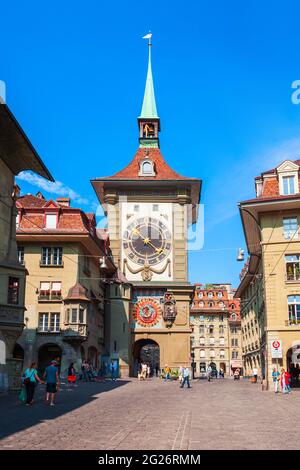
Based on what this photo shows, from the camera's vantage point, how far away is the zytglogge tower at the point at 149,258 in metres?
57.1

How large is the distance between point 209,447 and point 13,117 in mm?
18340

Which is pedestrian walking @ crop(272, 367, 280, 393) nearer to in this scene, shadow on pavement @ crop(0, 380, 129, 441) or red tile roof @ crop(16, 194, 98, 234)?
shadow on pavement @ crop(0, 380, 129, 441)

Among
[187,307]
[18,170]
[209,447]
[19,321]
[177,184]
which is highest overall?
[177,184]

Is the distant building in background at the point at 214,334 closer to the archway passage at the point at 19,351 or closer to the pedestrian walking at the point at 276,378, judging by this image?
the archway passage at the point at 19,351

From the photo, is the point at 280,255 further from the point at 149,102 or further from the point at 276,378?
the point at 149,102

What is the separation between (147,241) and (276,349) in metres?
27.7

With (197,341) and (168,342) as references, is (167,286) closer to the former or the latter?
(168,342)

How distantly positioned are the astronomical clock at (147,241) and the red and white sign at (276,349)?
2533 centimetres

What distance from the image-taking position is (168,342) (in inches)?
2277

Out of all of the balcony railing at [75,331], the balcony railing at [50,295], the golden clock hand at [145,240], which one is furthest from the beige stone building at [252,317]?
the balcony railing at [50,295]

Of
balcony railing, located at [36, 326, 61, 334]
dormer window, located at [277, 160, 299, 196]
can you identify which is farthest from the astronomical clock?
dormer window, located at [277, 160, 299, 196]

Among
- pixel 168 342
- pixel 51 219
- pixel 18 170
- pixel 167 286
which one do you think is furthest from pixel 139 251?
pixel 18 170

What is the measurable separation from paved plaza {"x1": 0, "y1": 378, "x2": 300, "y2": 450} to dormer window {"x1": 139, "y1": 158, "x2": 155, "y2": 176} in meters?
42.8

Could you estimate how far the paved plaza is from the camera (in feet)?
39.1
